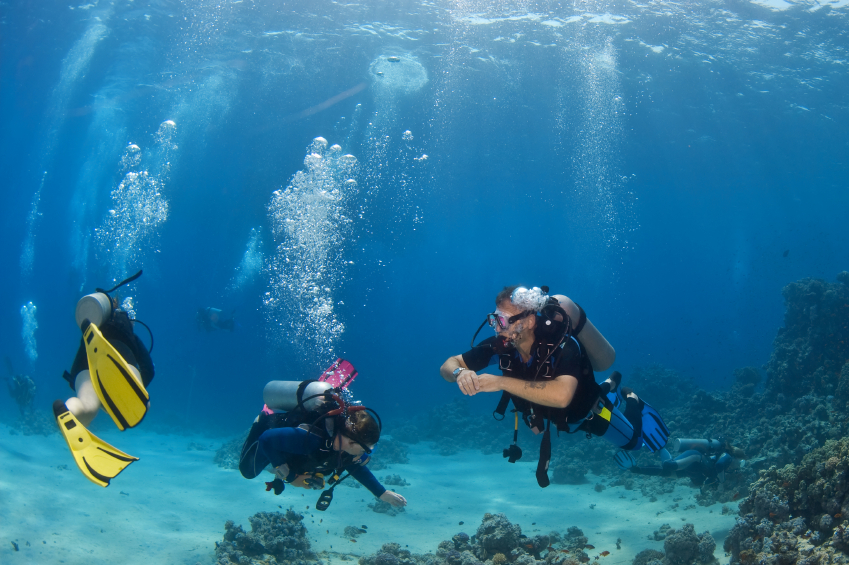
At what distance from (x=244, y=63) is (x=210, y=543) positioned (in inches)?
903

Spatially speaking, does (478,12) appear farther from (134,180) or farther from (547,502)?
(134,180)

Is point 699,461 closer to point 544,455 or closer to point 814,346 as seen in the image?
point 544,455

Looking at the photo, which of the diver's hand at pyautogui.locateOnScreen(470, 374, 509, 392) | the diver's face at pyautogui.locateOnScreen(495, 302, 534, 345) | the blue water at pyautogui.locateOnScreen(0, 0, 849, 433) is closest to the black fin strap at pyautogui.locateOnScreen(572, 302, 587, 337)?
the diver's face at pyautogui.locateOnScreen(495, 302, 534, 345)

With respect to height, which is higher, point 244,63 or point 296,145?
point 244,63

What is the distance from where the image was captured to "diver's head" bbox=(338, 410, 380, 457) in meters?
3.91

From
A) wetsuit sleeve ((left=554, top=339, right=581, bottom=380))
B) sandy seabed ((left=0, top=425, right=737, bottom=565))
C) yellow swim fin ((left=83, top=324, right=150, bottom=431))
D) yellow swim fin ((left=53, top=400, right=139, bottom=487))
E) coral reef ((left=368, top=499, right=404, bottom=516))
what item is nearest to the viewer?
yellow swim fin ((left=53, top=400, right=139, bottom=487))

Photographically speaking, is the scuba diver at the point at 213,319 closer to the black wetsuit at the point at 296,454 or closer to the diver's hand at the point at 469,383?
the black wetsuit at the point at 296,454

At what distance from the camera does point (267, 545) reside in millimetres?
6559

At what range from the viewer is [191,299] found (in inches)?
3831

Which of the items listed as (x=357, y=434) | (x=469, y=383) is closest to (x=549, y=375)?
(x=469, y=383)

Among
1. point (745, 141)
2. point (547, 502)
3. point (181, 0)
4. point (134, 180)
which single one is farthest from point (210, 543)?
point (134, 180)

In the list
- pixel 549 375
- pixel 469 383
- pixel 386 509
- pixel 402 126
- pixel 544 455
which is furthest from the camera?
pixel 402 126

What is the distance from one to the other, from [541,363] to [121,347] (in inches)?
142

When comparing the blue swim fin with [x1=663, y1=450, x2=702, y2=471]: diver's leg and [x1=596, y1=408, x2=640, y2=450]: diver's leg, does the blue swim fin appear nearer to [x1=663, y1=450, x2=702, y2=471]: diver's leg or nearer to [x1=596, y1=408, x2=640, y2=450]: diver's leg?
[x1=596, y1=408, x2=640, y2=450]: diver's leg
